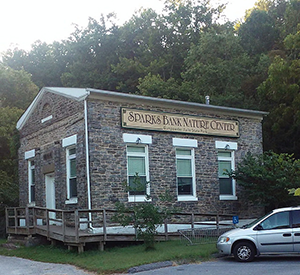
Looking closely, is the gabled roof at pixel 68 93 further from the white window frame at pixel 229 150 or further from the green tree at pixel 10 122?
the white window frame at pixel 229 150

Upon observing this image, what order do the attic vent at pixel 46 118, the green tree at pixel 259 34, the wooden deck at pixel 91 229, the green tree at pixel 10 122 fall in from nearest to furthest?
the wooden deck at pixel 91 229 < the attic vent at pixel 46 118 < the green tree at pixel 10 122 < the green tree at pixel 259 34

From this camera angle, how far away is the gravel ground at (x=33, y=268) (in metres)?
13.3

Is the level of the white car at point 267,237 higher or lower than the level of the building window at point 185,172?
lower

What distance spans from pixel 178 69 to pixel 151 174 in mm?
29318

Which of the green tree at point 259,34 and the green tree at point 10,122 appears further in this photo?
the green tree at point 259,34

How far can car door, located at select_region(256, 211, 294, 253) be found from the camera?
13.6 metres

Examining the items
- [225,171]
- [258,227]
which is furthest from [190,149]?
[258,227]

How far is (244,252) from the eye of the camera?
45.3ft

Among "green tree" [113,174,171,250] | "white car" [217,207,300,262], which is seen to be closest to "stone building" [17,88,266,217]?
"green tree" [113,174,171,250]

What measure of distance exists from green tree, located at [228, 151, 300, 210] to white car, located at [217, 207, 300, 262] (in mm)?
5294

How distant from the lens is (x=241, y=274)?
11.7 meters

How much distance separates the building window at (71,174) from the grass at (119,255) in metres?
2.29

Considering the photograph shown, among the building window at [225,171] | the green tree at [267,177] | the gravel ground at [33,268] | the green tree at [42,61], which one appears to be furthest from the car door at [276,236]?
the green tree at [42,61]

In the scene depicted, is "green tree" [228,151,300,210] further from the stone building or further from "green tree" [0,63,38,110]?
"green tree" [0,63,38,110]
